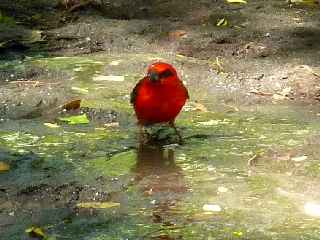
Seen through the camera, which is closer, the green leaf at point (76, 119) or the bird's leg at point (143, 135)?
the bird's leg at point (143, 135)

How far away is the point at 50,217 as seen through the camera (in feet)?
12.4

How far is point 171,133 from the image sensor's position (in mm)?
5121

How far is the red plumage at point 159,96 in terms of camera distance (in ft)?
16.1

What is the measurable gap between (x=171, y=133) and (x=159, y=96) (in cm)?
30

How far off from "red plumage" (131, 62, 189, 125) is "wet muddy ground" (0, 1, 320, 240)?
16 centimetres

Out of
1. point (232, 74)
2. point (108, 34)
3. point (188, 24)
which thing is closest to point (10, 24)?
point (108, 34)

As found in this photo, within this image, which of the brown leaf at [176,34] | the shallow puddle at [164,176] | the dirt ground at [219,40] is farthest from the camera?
the brown leaf at [176,34]

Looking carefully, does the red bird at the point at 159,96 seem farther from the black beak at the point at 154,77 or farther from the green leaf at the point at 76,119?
the green leaf at the point at 76,119

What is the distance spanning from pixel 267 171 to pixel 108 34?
3199 mm

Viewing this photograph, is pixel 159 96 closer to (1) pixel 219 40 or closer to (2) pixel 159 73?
(2) pixel 159 73

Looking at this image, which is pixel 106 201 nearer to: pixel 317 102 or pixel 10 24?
pixel 317 102

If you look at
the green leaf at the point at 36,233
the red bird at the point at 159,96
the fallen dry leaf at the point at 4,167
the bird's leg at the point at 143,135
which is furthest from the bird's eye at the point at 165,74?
the green leaf at the point at 36,233

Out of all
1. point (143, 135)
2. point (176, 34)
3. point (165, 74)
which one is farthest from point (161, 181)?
point (176, 34)

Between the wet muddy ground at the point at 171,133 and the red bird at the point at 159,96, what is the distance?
0.16m
